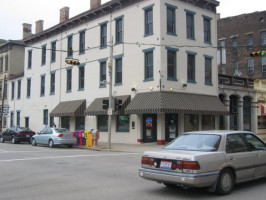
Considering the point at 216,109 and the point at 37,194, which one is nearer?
the point at 37,194

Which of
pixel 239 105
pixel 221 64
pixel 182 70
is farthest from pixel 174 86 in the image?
pixel 221 64

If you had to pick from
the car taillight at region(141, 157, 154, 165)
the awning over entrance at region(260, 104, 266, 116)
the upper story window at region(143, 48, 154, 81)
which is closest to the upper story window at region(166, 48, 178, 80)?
the upper story window at region(143, 48, 154, 81)

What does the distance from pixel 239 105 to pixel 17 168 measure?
22937mm

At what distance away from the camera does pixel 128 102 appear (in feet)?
85.7

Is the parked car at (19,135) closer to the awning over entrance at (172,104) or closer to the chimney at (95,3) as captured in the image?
the awning over entrance at (172,104)

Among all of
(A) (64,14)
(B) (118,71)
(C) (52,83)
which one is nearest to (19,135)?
(C) (52,83)

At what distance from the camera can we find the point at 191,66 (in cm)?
2678

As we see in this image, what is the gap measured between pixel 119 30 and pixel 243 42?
23195mm

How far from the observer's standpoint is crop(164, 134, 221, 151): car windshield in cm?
795

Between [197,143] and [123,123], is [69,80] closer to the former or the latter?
[123,123]

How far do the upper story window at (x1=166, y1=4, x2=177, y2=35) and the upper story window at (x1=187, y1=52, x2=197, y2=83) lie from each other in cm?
229

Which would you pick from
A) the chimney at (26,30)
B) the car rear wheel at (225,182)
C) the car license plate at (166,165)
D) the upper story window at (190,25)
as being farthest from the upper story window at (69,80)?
the car rear wheel at (225,182)

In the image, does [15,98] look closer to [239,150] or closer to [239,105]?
[239,105]

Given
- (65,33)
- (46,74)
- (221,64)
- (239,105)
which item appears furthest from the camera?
(221,64)
